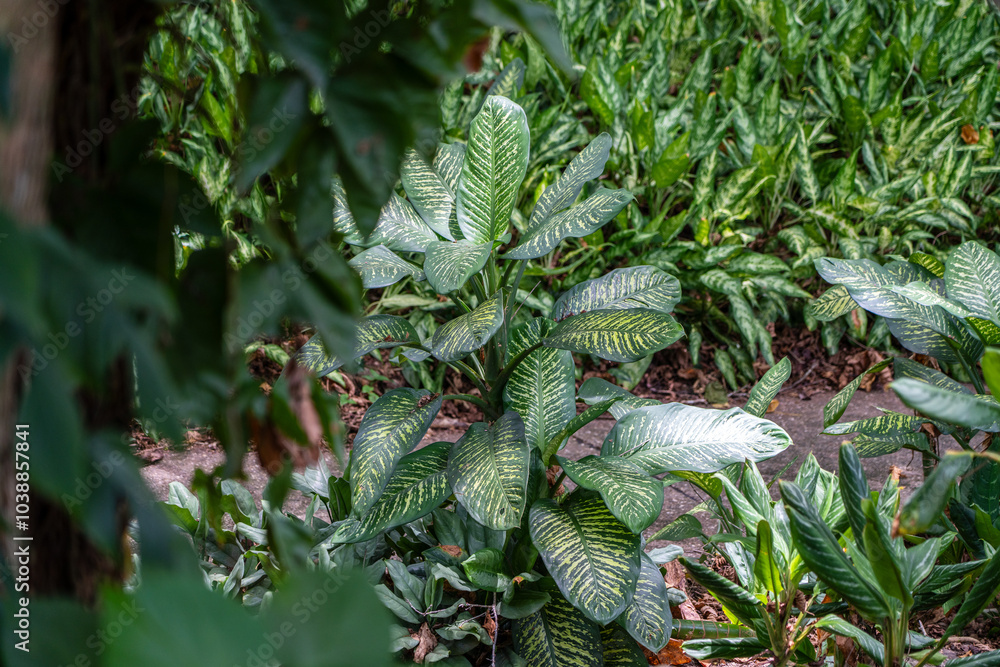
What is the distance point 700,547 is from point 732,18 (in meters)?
3.75

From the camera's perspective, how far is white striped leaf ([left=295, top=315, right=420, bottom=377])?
1.52 meters

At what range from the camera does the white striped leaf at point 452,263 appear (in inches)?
54.9

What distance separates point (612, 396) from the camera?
1.73 meters

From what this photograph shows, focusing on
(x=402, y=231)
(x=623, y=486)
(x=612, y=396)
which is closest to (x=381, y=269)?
(x=402, y=231)

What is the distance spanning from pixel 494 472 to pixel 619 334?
14.2 inches

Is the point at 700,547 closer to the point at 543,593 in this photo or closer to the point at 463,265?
the point at 543,593

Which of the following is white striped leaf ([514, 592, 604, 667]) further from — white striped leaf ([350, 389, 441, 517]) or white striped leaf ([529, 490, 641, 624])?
white striped leaf ([350, 389, 441, 517])

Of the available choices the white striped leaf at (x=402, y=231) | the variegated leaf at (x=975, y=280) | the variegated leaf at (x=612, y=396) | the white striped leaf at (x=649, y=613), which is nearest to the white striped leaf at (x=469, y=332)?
the white striped leaf at (x=402, y=231)

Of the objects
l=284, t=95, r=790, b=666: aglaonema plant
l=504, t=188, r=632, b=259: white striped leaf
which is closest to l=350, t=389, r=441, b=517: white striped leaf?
l=284, t=95, r=790, b=666: aglaonema plant

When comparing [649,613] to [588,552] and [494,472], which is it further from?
[494,472]

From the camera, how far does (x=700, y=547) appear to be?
233 cm

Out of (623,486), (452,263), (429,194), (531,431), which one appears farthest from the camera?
(429,194)

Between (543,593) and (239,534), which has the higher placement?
(239,534)

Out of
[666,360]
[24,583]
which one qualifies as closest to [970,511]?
[24,583]
